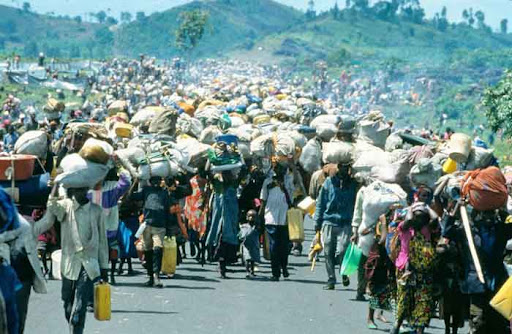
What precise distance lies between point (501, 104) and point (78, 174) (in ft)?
107

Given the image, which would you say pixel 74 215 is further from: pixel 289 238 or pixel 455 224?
pixel 289 238

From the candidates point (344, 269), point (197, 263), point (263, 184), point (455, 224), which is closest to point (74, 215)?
point (455, 224)

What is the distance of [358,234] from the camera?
14312 millimetres

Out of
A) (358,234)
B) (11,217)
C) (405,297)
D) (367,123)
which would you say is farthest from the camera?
(367,123)

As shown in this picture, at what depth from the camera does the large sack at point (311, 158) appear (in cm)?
2214

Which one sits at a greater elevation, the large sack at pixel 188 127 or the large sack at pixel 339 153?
the large sack at pixel 339 153

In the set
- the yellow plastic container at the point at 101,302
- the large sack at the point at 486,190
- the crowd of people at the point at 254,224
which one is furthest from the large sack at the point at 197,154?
the large sack at the point at 486,190

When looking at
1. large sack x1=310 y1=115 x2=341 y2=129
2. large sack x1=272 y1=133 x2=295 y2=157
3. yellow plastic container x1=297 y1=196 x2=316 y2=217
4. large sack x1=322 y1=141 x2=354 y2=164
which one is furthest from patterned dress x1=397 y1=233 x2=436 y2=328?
large sack x1=310 y1=115 x2=341 y2=129

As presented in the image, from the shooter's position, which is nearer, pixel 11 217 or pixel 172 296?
pixel 11 217

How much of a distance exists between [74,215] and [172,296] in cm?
448

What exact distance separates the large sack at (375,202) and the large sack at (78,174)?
3.48 m

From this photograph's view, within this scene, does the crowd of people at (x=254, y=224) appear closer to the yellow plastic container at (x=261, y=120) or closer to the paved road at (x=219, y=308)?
the paved road at (x=219, y=308)

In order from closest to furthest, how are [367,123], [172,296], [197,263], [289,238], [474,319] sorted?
[474,319], [172,296], [289,238], [197,263], [367,123]

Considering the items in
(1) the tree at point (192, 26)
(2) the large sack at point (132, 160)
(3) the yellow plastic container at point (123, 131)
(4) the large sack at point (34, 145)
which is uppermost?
(4) the large sack at point (34, 145)
